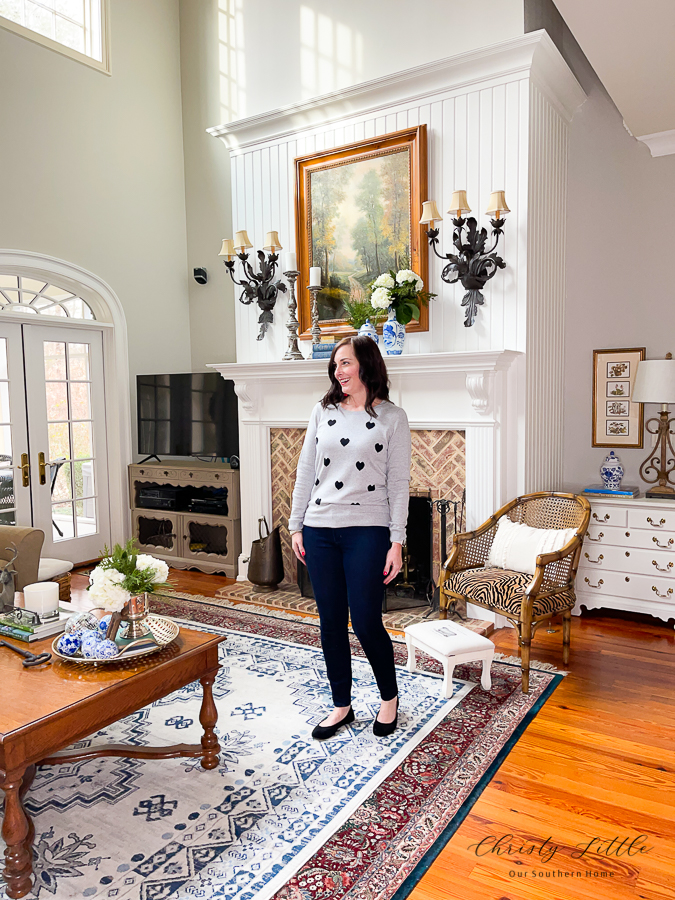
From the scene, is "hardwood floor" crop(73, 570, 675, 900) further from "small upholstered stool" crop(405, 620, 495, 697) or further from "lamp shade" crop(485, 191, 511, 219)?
"lamp shade" crop(485, 191, 511, 219)

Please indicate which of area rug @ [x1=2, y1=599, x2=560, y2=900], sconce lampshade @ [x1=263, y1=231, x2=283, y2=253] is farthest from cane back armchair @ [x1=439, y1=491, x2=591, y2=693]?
sconce lampshade @ [x1=263, y1=231, x2=283, y2=253]

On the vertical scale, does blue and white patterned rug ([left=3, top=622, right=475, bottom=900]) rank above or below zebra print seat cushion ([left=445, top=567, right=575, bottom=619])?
below

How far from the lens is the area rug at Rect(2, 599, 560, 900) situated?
6.23ft

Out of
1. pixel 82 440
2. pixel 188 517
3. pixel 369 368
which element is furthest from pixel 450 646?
pixel 82 440

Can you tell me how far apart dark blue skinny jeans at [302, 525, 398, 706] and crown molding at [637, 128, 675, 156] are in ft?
10.3

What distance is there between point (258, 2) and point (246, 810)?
17.6 feet

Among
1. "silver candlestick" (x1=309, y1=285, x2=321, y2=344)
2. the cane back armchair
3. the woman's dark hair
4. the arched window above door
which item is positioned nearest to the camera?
the woman's dark hair

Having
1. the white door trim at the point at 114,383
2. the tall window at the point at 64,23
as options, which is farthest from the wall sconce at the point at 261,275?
the tall window at the point at 64,23

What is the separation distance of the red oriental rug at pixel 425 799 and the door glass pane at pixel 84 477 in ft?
10.5

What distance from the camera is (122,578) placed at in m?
2.31

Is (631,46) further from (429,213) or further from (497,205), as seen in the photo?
(429,213)

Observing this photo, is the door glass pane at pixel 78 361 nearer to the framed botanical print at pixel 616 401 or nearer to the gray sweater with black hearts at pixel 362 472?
the gray sweater with black hearts at pixel 362 472

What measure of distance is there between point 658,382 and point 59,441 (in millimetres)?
4303

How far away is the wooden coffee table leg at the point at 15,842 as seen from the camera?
1817mm
